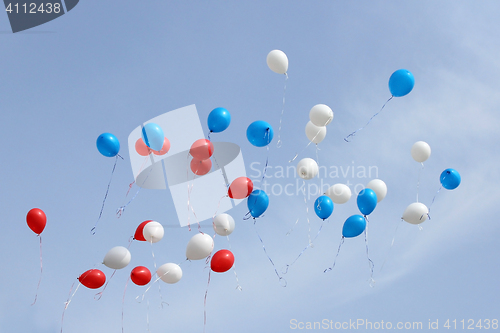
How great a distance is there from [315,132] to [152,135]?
11.2 feet

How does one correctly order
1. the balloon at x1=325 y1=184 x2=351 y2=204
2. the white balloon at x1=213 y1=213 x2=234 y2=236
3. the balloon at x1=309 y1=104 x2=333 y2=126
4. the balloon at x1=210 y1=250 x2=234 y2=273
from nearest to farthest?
1. the balloon at x1=210 y1=250 x2=234 y2=273
2. the white balloon at x1=213 y1=213 x2=234 y2=236
3. the balloon at x1=309 y1=104 x2=333 y2=126
4. the balloon at x1=325 y1=184 x2=351 y2=204

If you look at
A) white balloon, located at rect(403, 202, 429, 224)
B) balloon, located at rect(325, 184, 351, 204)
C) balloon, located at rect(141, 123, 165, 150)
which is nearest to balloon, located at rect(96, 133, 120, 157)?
balloon, located at rect(141, 123, 165, 150)

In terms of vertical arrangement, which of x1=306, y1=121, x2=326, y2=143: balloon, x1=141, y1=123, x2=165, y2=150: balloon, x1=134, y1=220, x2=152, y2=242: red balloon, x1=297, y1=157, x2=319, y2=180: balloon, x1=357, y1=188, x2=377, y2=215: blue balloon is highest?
x1=141, y1=123, x2=165, y2=150: balloon

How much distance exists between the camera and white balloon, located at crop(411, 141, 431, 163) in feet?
32.1

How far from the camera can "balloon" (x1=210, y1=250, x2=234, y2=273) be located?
8.70 m

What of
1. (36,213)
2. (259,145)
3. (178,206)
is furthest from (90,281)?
(259,145)

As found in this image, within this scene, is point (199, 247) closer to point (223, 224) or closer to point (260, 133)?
point (223, 224)

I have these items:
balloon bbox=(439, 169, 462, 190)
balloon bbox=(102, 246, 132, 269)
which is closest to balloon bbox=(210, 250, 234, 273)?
balloon bbox=(102, 246, 132, 269)

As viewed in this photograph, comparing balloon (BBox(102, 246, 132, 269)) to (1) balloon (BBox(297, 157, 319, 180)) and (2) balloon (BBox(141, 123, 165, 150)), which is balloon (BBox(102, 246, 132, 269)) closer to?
(2) balloon (BBox(141, 123, 165, 150))

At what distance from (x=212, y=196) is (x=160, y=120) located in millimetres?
2106

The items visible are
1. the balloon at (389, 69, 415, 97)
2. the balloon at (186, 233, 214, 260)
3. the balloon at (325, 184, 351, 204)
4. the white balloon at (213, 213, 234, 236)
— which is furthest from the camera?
the balloon at (325, 184, 351, 204)

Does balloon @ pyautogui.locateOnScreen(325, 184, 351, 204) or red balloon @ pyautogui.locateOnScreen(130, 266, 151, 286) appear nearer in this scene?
red balloon @ pyautogui.locateOnScreen(130, 266, 151, 286)

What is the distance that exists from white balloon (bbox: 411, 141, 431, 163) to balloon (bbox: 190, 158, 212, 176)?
172 inches

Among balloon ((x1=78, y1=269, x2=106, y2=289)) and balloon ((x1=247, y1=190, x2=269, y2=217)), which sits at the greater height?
balloon ((x1=247, y1=190, x2=269, y2=217))
